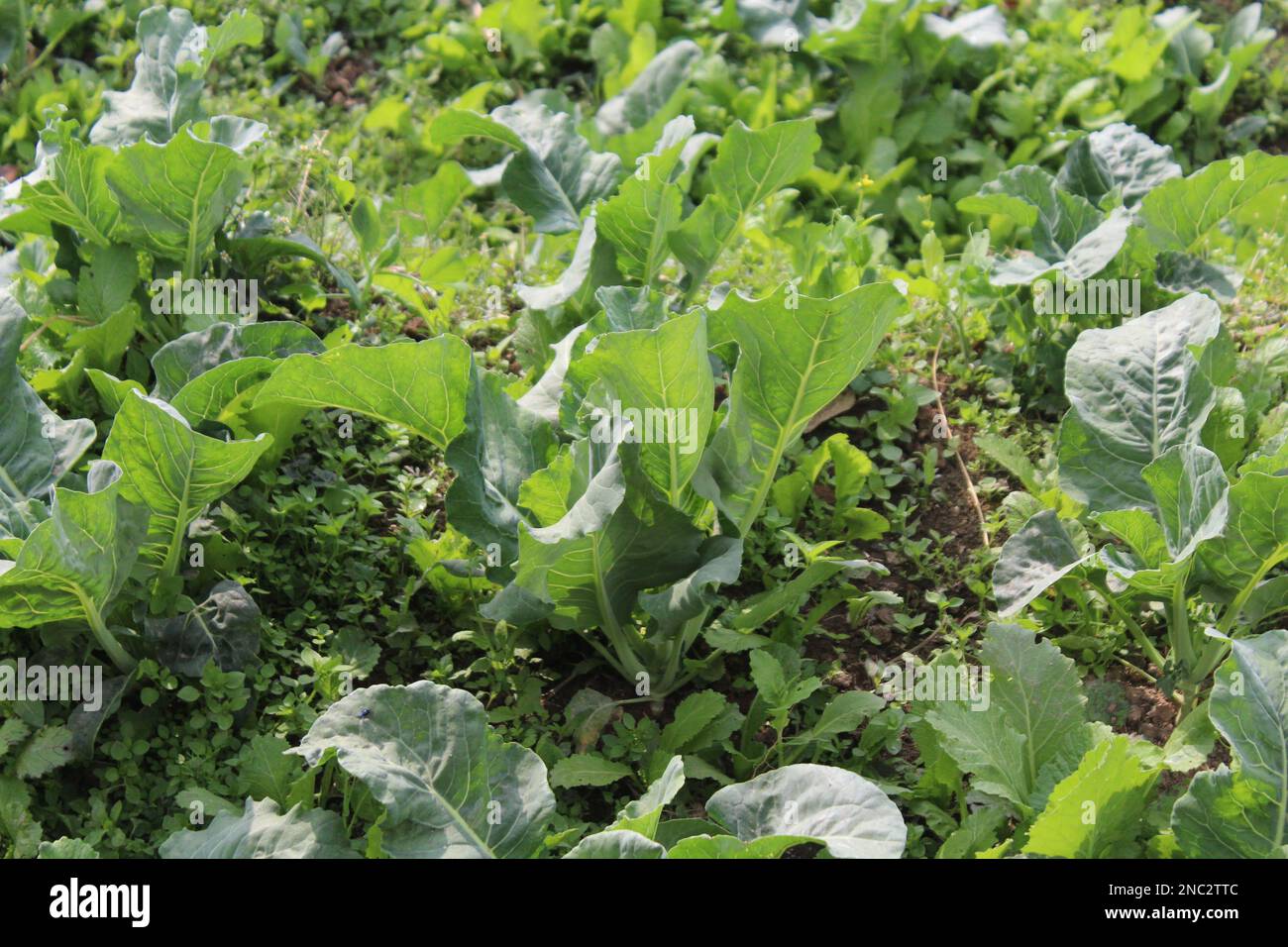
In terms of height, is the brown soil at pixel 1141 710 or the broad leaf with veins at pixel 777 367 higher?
the broad leaf with veins at pixel 777 367

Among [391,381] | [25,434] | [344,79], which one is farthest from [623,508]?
[344,79]

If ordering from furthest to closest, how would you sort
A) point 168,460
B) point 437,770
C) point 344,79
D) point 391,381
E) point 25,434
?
point 344,79
point 25,434
point 391,381
point 168,460
point 437,770

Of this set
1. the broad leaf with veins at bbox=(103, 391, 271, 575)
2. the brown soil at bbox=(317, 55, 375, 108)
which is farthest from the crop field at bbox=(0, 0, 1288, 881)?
the brown soil at bbox=(317, 55, 375, 108)

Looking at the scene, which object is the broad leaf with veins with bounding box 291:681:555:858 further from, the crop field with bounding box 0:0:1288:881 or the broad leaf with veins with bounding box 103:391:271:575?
the broad leaf with veins with bounding box 103:391:271:575

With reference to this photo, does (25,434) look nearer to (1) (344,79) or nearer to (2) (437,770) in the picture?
(2) (437,770)

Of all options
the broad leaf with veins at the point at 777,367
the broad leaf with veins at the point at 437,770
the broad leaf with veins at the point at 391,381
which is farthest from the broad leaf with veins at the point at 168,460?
the broad leaf with veins at the point at 777,367

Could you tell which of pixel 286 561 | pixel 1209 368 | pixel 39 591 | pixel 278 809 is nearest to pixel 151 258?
pixel 286 561

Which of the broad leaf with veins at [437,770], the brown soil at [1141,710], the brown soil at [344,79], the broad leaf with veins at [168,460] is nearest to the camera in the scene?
the broad leaf with veins at [437,770]

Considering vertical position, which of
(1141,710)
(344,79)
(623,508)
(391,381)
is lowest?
(1141,710)

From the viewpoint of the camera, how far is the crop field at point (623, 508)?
2797 mm

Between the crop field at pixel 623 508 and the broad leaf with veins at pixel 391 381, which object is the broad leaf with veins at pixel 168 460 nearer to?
the crop field at pixel 623 508

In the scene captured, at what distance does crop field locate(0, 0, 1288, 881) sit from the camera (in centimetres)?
280

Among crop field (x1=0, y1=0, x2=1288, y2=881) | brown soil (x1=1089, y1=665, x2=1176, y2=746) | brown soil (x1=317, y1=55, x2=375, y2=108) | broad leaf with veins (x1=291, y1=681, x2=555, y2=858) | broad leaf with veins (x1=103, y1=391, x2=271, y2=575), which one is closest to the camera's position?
broad leaf with veins (x1=291, y1=681, x2=555, y2=858)

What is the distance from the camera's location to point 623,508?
9.78ft
